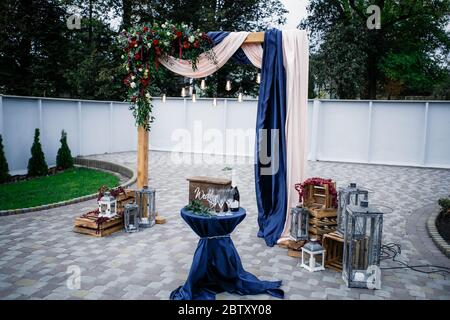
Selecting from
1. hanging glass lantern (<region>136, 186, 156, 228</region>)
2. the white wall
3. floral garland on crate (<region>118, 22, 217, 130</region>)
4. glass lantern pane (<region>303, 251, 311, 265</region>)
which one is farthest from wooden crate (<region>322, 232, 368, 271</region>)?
the white wall

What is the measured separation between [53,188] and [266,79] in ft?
21.0

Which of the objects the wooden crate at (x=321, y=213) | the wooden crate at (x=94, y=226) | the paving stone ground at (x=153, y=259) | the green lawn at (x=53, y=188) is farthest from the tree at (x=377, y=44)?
the wooden crate at (x=94, y=226)

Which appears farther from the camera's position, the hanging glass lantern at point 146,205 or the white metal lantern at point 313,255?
the hanging glass lantern at point 146,205

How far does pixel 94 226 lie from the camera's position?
610 cm

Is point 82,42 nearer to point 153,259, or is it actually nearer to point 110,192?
point 110,192

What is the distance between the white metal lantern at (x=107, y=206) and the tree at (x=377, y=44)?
650 inches

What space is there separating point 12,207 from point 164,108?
34.6 ft

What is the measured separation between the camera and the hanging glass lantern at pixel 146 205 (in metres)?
6.66

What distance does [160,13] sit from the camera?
2067cm

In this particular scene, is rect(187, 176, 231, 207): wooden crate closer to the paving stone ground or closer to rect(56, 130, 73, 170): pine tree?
the paving stone ground

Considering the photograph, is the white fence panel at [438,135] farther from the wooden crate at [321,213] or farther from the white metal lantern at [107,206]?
the white metal lantern at [107,206]

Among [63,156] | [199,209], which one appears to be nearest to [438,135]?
[199,209]
